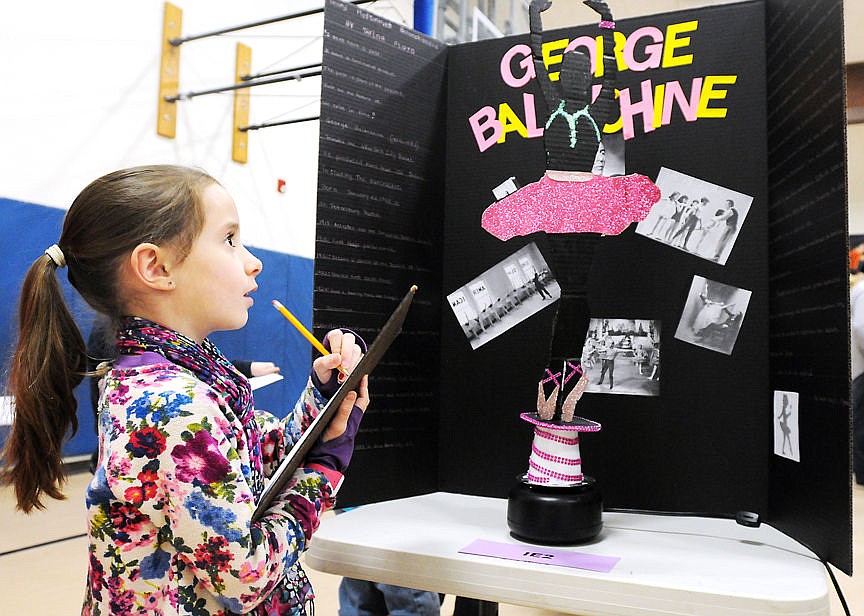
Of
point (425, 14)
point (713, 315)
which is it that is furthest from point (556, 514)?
point (425, 14)

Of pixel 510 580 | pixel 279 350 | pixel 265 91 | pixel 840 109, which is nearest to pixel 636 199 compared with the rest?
pixel 840 109

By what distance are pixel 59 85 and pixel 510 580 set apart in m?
3.30

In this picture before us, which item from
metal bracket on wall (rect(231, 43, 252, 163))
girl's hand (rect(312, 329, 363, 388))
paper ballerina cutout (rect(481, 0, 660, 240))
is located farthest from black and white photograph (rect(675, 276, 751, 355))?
metal bracket on wall (rect(231, 43, 252, 163))

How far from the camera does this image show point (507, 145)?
113cm

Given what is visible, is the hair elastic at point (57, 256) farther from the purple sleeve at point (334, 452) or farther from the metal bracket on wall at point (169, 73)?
the metal bracket on wall at point (169, 73)

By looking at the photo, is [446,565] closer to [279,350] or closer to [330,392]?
[330,392]

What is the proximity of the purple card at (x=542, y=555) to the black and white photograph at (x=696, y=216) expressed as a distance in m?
0.47

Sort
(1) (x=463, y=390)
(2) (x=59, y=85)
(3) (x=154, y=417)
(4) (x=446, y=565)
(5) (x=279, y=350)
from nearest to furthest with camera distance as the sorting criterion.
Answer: (3) (x=154, y=417) → (4) (x=446, y=565) → (1) (x=463, y=390) → (2) (x=59, y=85) → (5) (x=279, y=350)

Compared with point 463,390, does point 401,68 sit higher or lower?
higher

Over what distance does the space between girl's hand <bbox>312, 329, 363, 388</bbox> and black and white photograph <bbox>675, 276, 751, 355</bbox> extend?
475 mm

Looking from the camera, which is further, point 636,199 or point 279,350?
point 279,350

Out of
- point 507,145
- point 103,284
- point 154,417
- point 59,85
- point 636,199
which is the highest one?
point 59,85

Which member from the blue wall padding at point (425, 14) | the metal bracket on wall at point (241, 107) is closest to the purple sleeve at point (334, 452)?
the blue wall padding at point (425, 14)

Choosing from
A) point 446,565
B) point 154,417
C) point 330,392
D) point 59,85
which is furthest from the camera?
point 59,85
